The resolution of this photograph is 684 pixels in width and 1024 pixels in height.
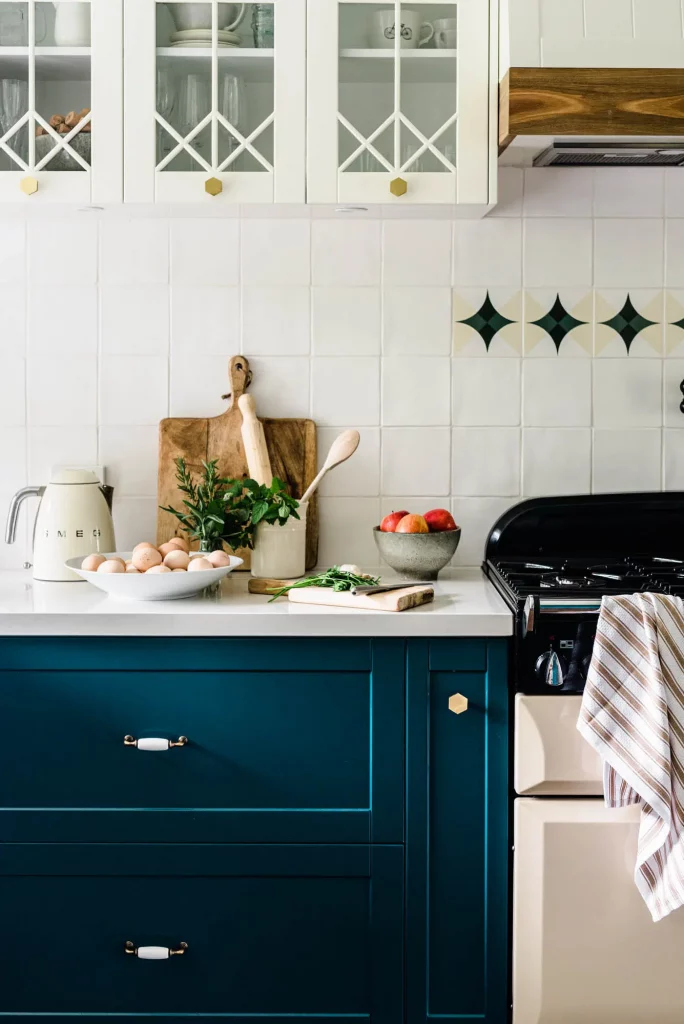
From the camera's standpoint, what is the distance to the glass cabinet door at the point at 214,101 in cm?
203

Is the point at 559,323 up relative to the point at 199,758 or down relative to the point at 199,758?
up

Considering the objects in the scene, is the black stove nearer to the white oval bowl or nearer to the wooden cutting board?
the wooden cutting board

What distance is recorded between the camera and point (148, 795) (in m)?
1.82

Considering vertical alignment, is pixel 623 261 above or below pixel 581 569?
above

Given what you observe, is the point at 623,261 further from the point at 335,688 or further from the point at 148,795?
the point at 148,795

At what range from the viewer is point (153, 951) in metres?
1.81

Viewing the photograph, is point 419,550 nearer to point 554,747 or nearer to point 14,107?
point 554,747

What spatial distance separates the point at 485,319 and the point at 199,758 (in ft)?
3.97

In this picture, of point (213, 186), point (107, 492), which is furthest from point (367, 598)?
point (213, 186)

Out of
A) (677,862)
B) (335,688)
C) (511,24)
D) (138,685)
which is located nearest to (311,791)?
(335,688)

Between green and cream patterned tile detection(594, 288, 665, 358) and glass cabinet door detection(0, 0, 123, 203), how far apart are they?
113 cm

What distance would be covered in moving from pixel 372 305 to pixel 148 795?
1.21m

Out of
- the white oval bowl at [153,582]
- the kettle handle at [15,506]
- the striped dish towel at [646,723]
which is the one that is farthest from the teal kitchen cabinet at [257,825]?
the kettle handle at [15,506]

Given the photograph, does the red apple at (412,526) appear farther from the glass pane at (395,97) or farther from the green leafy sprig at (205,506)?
the glass pane at (395,97)
